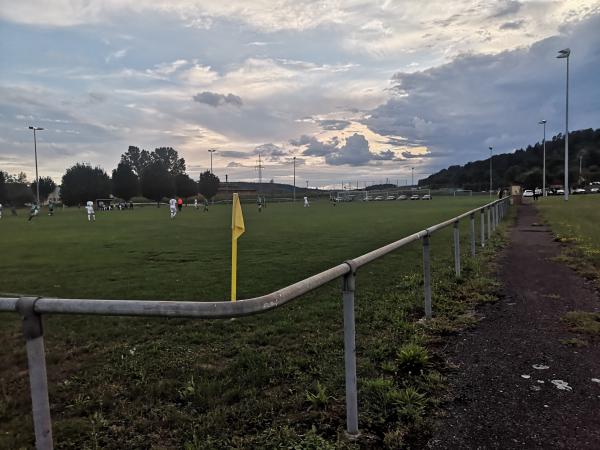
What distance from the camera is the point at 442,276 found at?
26.1 feet

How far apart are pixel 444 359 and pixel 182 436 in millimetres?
2363

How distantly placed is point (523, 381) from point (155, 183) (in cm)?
9648

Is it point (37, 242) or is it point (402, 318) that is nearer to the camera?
point (402, 318)

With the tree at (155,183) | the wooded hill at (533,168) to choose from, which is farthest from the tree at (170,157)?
the wooded hill at (533,168)

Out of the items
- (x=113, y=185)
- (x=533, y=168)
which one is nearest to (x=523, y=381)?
(x=113, y=185)

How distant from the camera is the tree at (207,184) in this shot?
109 meters

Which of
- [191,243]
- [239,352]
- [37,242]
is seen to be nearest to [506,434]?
[239,352]

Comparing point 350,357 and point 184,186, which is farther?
point 184,186

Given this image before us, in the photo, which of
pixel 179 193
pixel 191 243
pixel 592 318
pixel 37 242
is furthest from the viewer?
pixel 179 193

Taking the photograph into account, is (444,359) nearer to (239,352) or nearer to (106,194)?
(239,352)

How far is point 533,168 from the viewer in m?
114

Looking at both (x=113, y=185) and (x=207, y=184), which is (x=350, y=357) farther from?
(x=207, y=184)

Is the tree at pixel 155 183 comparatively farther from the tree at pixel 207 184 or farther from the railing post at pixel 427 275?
the railing post at pixel 427 275

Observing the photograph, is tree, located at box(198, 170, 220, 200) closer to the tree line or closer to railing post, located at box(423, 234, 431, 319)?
the tree line
